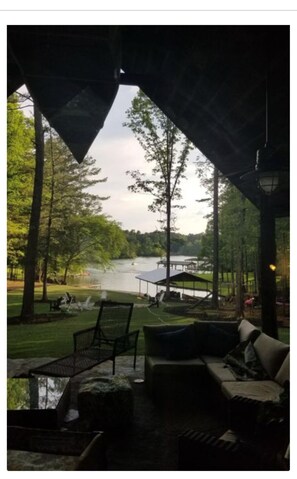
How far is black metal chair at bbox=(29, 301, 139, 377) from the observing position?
14.2 ft

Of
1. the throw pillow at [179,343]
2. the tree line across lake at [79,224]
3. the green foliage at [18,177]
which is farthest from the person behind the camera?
the tree line across lake at [79,224]

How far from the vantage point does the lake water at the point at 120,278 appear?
79.4 feet

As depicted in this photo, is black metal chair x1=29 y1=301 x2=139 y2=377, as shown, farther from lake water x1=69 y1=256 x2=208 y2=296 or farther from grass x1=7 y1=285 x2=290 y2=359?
lake water x1=69 y1=256 x2=208 y2=296

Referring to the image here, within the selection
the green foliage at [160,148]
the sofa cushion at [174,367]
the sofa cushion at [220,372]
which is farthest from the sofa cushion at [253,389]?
the green foliage at [160,148]

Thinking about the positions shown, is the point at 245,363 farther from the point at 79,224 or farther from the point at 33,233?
the point at 79,224

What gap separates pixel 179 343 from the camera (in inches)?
186

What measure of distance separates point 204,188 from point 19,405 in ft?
48.5

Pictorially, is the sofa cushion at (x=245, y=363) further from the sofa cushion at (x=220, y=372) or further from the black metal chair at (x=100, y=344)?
the black metal chair at (x=100, y=344)

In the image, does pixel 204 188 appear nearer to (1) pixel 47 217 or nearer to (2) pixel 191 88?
(1) pixel 47 217

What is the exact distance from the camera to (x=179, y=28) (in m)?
3.46

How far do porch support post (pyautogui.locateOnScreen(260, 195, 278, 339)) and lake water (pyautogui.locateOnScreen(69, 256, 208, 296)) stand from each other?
15.9 metres

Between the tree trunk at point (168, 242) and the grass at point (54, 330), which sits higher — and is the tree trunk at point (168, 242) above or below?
above

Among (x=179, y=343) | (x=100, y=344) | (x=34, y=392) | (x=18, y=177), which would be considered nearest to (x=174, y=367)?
(x=179, y=343)

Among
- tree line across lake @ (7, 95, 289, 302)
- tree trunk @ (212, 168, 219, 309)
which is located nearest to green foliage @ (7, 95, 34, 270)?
tree line across lake @ (7, 95, 289, 302)
